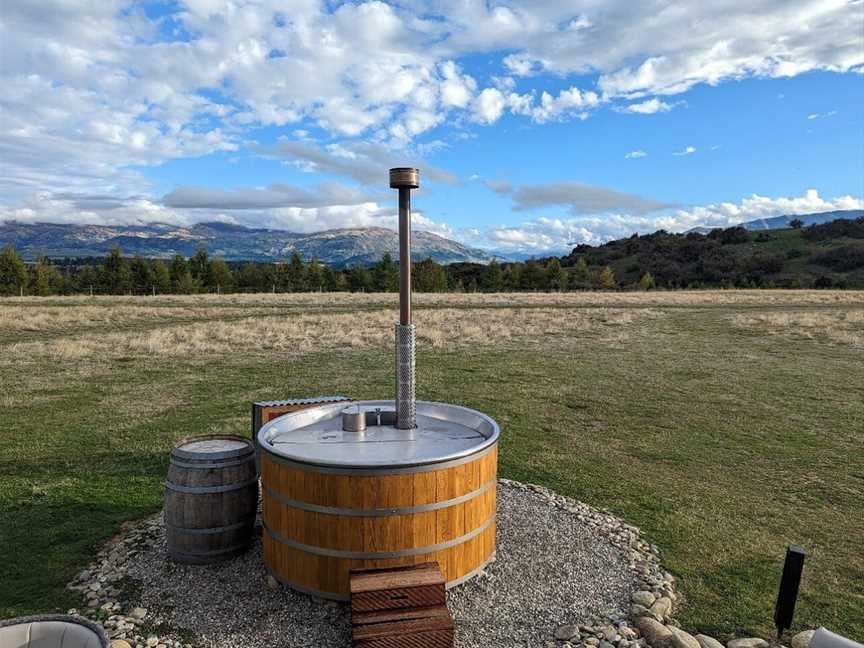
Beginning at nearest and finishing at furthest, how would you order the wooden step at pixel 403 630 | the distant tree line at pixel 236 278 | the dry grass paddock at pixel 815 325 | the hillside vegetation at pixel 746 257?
the wooden step at pixel 403 630, the dry grass paddock at pixel 815 325, the distant tree line at pixel 236 278, the hillside vegetation at pixel 746 257

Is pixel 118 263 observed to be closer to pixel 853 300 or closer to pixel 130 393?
pixel 130 393

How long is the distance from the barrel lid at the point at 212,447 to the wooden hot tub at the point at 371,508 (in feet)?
1.44

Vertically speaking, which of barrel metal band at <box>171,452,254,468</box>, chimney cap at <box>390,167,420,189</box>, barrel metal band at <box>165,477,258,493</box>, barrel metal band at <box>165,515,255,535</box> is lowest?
barrel metal band at <box>165,515,255,535</box>

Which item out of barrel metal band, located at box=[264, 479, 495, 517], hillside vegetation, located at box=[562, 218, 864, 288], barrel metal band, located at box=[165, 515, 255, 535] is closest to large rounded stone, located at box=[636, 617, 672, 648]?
barrel metal band, located at box=[264, 479, 495, 517]

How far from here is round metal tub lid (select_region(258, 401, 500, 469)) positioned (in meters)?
5.31

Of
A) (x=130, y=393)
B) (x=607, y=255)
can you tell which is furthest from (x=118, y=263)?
(x=607, y=255)

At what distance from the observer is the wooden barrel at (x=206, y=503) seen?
5902 mm

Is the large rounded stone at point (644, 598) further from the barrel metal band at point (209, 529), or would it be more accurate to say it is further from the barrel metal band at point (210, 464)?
the barrel metal band at point (210, 464)

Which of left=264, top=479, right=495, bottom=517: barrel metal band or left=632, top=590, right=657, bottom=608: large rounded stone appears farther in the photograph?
left=632, top=590, right=657, bottom=608: large rounded stone

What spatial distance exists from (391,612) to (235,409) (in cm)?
872

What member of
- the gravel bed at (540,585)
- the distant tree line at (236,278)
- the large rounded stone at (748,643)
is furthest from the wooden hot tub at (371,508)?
the distant tree line at (236,278)

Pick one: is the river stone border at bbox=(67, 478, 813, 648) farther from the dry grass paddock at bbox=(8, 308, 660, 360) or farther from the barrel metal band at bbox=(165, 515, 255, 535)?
the dry grass paddock at bbox=(8, 308, 660, 360)

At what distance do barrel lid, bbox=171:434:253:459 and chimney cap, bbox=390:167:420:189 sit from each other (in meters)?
3.26

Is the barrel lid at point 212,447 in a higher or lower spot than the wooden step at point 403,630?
higher
